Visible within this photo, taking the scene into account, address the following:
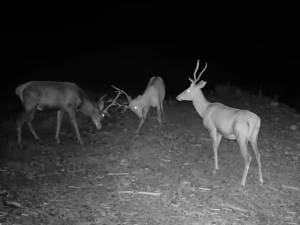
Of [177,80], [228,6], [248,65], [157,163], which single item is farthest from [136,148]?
[228,6]

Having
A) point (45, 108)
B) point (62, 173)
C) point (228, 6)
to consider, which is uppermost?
point (228, 6)

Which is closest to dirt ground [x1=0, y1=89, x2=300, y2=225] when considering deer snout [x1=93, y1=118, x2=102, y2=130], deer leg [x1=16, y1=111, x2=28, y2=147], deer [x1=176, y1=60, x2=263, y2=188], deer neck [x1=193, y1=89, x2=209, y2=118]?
deer snout [x1=93, y1=118, x2=102, y2=130]

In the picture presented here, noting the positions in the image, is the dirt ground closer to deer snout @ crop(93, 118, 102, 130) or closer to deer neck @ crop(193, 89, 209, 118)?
deer snout @ crop(93, 118, 102, 130)

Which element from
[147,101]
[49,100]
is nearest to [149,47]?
[147,101]

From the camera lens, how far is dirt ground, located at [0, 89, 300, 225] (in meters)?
7.50

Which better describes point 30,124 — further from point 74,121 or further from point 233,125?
point 233,125

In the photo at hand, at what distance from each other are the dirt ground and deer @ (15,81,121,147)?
0.41 m

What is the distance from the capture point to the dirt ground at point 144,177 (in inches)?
295

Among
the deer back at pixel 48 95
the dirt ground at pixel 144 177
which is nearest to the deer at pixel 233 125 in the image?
the dirt ground at pixel 144 177

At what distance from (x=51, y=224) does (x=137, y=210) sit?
1.42m

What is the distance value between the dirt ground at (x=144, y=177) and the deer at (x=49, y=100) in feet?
1.36

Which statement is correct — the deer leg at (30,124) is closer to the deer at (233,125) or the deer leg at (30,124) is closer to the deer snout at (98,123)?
the deer snout at (98,123)

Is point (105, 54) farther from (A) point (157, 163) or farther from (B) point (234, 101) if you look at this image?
(A) point (157, 163)

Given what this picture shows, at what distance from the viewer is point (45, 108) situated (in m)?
12.0
